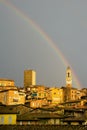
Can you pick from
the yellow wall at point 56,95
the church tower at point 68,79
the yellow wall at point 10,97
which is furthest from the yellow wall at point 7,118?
the church tower at point 68,79

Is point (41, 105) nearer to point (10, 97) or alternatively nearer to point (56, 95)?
point (10, 97)

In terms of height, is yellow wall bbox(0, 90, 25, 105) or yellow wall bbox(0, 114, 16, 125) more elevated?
yellow wall bbox(0, 90, 25, 105)

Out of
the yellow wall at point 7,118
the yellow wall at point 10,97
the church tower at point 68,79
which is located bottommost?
the yellow wall at point 7,118

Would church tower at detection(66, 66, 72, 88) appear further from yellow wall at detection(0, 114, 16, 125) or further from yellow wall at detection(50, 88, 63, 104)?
yellow wall at detection(0, 114, 16, 125)

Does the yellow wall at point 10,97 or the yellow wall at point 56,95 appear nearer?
the yellow wall at point 10,97

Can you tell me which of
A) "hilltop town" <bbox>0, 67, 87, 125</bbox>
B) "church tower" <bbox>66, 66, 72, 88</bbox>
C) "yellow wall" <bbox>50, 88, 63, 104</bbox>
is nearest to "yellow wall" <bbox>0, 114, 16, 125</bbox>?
"hilltop town" <bbox>0, 67, 87, 125</bbox>

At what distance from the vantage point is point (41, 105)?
10000 centimetres

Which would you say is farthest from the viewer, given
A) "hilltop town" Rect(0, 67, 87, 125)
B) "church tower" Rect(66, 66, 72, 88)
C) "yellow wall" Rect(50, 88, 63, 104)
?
"church tower" Rect(66, 66, 72, 88)

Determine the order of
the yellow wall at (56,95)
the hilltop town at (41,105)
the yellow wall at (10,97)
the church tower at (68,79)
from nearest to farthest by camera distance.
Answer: the hilltop town at (41,105)
the yellow wall at (10,97)
the yellow wall at (56,95)
the church tower at (68,79)

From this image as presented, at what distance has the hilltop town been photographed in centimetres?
5038

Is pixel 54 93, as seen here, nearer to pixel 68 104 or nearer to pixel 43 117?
pixel 68 104

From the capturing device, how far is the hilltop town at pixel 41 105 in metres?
50.4

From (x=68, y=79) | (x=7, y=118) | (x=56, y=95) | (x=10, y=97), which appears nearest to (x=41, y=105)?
(x=10, y=97)

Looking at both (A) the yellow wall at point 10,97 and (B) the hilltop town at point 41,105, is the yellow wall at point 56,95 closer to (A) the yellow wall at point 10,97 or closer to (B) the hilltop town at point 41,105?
(B) the hilltop town at point 41,105
